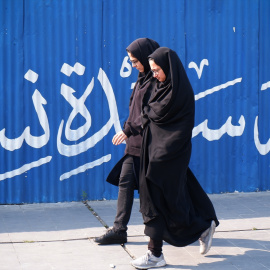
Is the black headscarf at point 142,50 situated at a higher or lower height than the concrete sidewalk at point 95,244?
higher

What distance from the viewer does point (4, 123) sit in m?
6.76

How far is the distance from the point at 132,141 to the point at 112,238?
0.85 m

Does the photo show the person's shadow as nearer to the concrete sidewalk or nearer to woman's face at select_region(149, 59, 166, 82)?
the concrete sidewalk

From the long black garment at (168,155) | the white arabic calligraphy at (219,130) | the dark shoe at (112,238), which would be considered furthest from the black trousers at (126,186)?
the white arabic calligraphy at (219,130)

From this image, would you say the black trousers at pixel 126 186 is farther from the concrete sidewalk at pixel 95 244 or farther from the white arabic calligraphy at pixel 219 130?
the white arabic calligraphy at pixel 219 130

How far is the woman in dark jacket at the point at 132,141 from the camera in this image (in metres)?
5.13

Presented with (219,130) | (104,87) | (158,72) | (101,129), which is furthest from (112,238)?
(219,130)

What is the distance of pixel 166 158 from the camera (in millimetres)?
4684

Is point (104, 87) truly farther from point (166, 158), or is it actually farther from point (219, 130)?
point (166, 158)

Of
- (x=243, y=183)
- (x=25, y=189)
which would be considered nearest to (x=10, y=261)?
(x=25, y=189)

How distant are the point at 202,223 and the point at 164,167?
588mm

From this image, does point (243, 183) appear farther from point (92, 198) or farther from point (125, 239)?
point (125, 239)

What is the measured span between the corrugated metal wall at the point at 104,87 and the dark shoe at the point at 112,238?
1667mm

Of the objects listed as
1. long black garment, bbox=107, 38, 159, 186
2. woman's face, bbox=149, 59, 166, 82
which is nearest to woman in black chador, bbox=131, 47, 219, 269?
woman's face, bbox=149, 59, 166, 82
